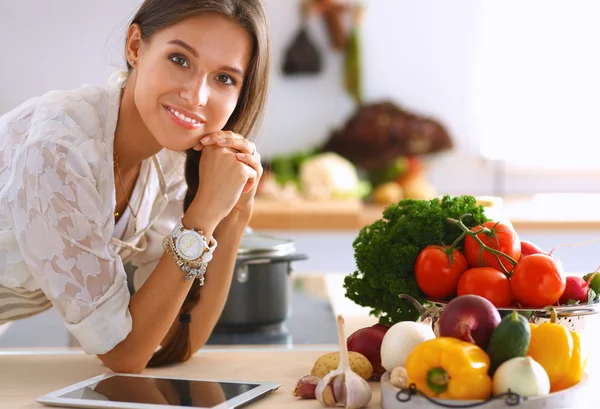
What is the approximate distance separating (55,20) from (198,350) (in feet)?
11.1

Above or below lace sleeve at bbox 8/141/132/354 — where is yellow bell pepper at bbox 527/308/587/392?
below

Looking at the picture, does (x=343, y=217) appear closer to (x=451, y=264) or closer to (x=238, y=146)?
(x=238, y=146)

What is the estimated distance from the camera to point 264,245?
176 cm

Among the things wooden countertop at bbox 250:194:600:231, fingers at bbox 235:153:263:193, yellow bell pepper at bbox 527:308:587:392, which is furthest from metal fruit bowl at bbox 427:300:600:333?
wooden countertop at bbox 250:194:600:231

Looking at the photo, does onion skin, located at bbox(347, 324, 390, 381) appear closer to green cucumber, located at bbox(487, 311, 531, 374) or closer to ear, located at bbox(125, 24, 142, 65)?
green cucumber, located at bbox(487, 311, 531, 374)

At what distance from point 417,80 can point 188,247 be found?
10.9 ft

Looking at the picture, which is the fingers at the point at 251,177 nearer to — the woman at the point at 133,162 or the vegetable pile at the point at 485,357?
the woman at the point at 133,162

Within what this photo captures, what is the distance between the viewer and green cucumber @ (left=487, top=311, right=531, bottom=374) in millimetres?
1006

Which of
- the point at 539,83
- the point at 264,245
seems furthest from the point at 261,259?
the point at 539,83

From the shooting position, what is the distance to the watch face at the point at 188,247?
4.58ft

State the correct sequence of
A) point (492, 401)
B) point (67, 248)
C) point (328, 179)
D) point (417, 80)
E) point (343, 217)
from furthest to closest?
point (417, 80), point (328, 179), point (343, 217), point (67, 248), point (492, 401)

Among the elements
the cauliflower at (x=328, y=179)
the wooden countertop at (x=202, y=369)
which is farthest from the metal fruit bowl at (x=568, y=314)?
the cauliflower at (x=328, y=179)

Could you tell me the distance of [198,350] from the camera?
157 cm

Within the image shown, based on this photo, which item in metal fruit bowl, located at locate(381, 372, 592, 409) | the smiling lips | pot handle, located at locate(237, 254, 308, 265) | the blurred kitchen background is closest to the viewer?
metal fruit bowl, located at locate(381, 372, 592, 409)
